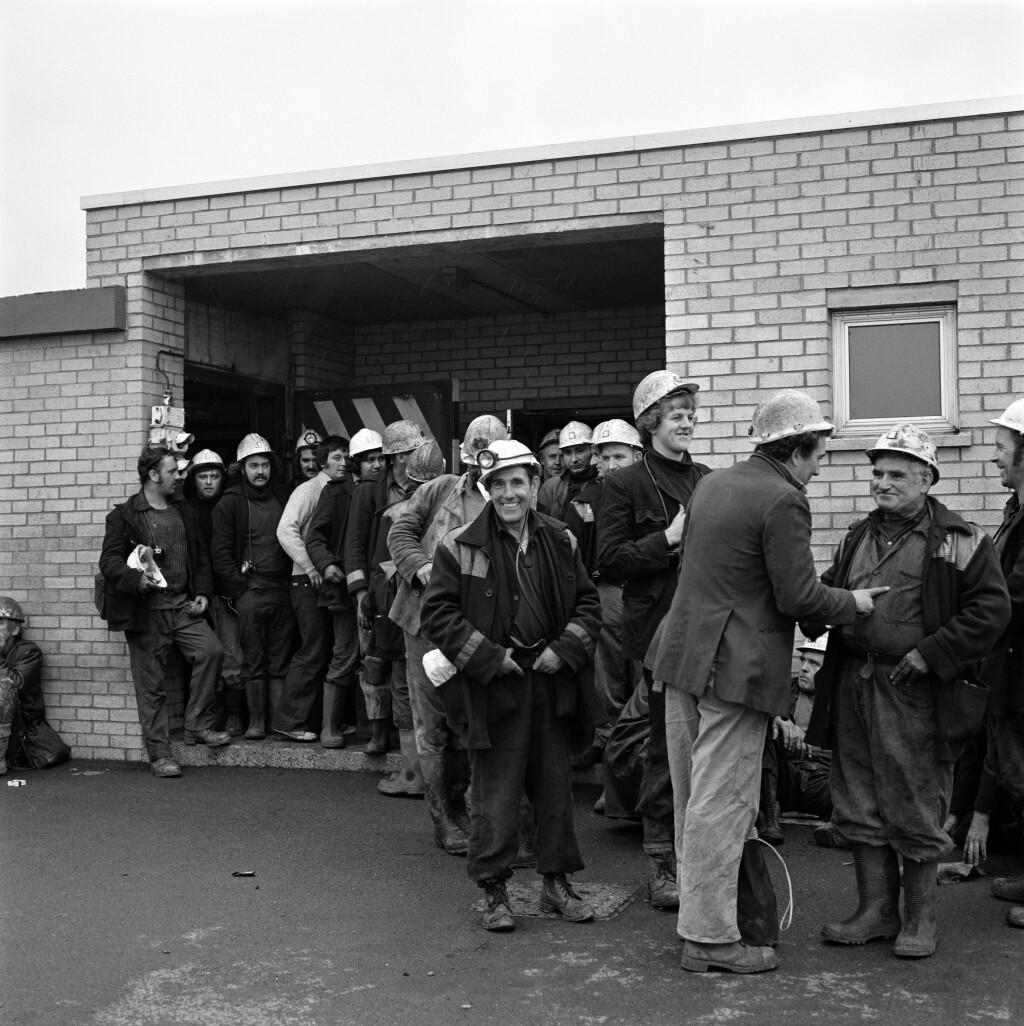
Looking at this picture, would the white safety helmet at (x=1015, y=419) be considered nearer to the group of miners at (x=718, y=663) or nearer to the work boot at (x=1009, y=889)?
the group of miners at (x=718, y=663)

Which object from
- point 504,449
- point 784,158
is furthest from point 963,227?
→ point 504,449

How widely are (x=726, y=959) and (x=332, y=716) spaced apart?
4.62 meters

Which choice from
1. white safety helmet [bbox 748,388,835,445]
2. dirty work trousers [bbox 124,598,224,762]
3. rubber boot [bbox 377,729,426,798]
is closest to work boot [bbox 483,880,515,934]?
white safety helmet [bbox 748,388,835,445]

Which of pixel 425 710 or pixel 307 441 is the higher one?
pixel 307 441

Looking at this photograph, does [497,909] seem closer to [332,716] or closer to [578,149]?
[332,716]

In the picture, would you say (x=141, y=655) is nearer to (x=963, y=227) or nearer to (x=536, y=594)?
(x=536, y=594)

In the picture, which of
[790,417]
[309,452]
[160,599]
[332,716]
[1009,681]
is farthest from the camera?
[309,452]

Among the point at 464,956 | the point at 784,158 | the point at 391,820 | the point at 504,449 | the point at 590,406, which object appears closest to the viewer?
the point at 464,956

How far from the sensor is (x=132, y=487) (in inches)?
363

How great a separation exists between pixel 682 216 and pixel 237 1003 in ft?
17.8

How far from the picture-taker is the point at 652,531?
18.6 ft

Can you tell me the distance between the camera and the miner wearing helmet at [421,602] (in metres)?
6.38

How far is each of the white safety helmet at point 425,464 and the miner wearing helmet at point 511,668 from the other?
6.03ft

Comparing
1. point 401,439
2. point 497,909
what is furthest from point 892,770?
point 401,439
